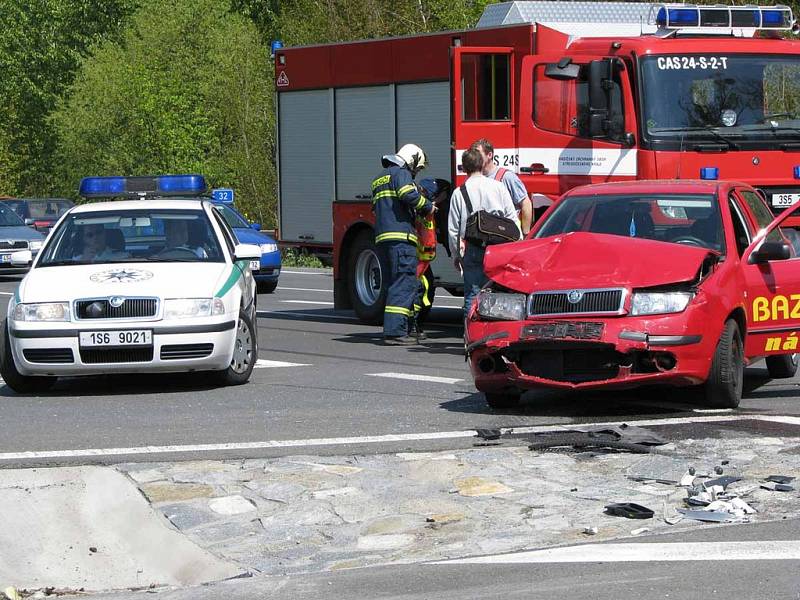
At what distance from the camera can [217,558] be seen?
669 centimetres

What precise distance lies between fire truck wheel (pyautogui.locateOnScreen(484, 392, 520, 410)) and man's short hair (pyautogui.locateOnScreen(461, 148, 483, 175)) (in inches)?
122

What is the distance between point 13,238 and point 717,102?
18.9 meters

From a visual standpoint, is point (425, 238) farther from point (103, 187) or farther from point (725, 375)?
point (103, 187)

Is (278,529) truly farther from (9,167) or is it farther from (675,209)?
(9,167)

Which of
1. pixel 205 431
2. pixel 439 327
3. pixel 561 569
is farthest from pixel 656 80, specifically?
pixel 561 569

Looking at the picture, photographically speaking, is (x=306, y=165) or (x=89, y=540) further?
(x=306, y=165)

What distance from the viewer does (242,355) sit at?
12422mm

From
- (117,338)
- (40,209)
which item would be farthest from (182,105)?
(117,338)

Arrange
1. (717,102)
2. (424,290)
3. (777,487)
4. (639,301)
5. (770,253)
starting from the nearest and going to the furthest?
(777,487), (639,301), (770,253), (717,102), (424,290)

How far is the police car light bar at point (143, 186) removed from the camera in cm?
1981

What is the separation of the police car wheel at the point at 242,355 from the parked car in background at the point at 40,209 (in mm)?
27232

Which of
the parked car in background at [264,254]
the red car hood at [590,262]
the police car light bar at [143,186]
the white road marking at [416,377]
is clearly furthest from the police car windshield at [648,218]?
the parked car in background at [264,254]

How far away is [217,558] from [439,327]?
36.5 ft

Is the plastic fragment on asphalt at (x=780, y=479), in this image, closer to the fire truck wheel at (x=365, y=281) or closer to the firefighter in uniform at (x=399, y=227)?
the firefighter in uniform at (x=399, y=227)
